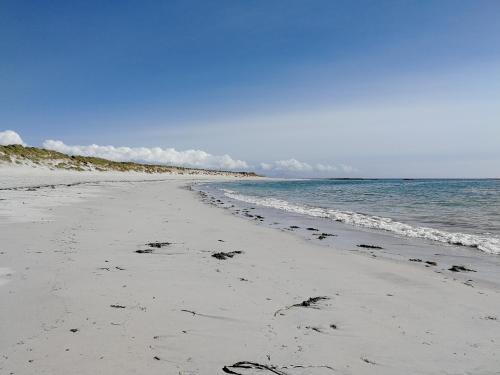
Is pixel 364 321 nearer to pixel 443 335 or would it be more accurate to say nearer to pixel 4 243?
pixel 443 335

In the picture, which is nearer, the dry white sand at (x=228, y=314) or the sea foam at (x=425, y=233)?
the dry white sand at (x=228, y=314)

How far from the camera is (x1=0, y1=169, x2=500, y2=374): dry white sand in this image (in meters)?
3.77

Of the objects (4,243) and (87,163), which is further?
(87,163)

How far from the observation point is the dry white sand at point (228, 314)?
3.77 metres

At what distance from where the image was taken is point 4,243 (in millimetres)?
8492

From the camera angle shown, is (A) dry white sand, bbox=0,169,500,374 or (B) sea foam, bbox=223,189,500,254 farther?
(B) sea foam, bbox=223,189,500,254

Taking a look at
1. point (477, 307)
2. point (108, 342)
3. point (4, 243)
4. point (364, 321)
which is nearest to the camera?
point (108, 342)

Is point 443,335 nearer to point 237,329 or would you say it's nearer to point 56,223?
point 237,329

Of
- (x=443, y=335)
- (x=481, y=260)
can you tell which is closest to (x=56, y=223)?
(x=443, y=335)

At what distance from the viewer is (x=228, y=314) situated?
4992 mm

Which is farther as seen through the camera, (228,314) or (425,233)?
(425,233)

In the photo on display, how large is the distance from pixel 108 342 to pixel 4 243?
604 cm

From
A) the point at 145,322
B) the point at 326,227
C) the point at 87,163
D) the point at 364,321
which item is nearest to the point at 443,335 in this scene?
the point at 364,321

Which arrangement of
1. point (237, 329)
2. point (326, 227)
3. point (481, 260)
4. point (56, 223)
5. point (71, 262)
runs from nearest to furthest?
point (237, 329) < point (71, 262) < point (481, 260) < point (56, 223) < point (326, 227)
